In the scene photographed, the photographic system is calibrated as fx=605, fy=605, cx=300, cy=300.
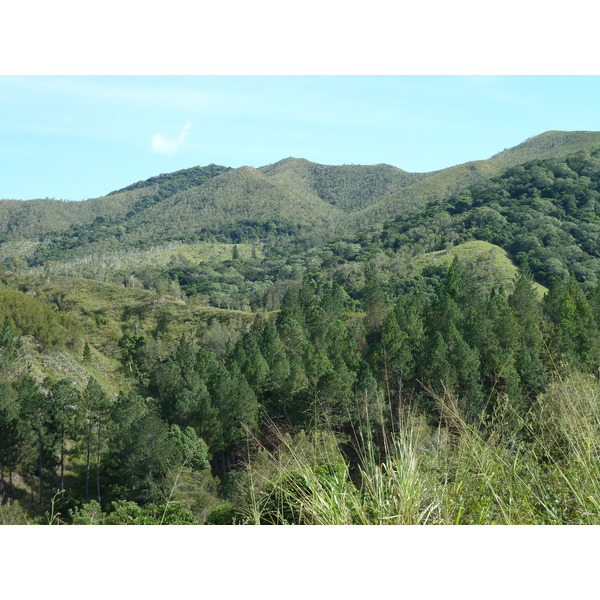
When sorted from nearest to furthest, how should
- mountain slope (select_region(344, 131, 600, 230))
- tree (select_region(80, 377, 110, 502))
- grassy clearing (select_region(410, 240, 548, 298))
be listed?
tree (select_region(80, 377, 110, 502)) < grassy clearing (select_region(410, 240, 548, 298)) < mountain slope (select_region(344, 131, 600, 230))

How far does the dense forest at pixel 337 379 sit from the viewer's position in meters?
2.92

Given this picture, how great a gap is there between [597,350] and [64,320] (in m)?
31.2

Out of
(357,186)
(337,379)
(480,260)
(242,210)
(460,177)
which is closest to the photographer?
(337,379)

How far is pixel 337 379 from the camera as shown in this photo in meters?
25.1

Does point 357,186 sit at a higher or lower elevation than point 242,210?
higher

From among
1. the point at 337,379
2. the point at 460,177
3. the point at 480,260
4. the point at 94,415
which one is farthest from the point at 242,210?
the point at 94,415

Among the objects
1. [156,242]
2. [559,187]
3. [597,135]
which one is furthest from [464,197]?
[156,242]

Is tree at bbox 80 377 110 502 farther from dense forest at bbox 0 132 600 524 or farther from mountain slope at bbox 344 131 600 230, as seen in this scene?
mountain slope at bbox 344 131 600 230

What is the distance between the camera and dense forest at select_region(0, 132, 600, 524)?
2.92 m

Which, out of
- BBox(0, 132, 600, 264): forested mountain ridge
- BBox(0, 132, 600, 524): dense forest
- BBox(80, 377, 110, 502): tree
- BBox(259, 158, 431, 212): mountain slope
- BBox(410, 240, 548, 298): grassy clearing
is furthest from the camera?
BBox(259, 158, 431, 212): mountain slope

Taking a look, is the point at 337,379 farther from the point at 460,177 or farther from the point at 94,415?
the point at 460,177

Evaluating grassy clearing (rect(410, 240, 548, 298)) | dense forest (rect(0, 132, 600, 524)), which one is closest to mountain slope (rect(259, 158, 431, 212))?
dense forest (rect(0, 132, 600, 524))

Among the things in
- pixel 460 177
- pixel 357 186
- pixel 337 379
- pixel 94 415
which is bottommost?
pixel 94 415
